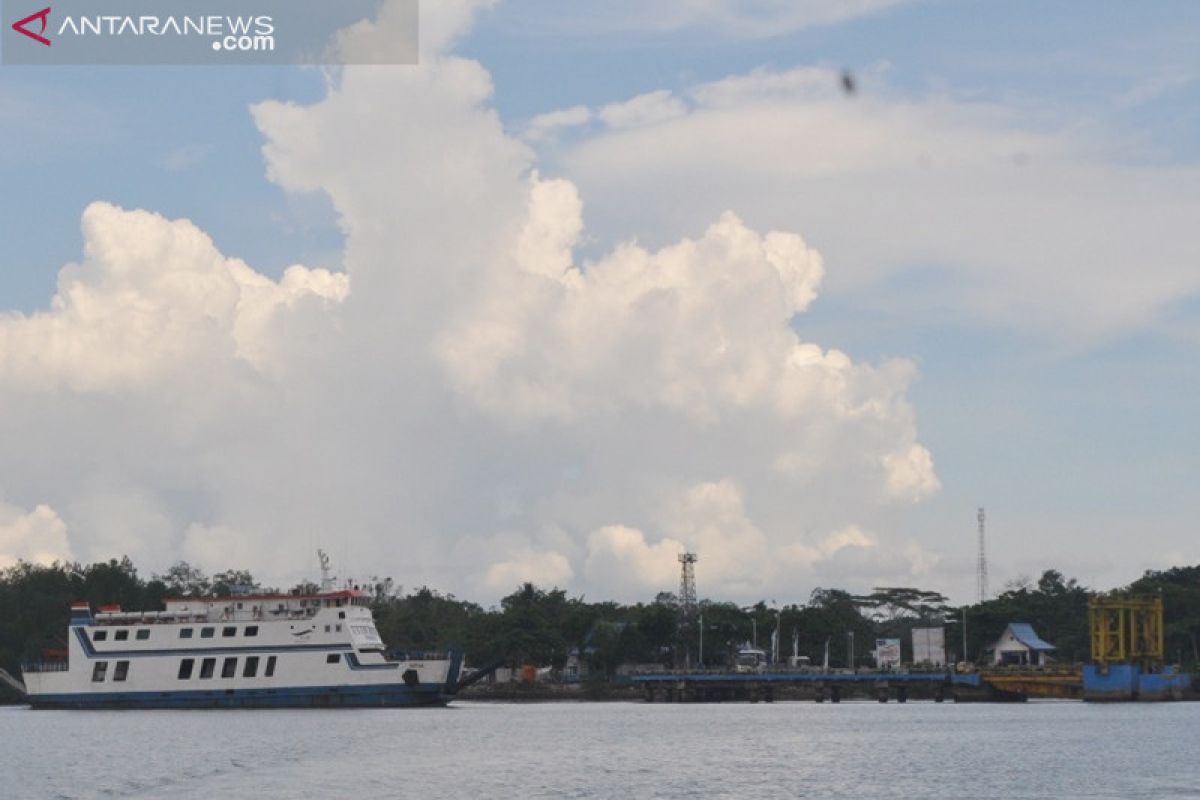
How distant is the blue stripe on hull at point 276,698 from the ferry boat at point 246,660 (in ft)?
0.22

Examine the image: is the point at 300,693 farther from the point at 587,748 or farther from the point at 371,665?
the point at 587,748

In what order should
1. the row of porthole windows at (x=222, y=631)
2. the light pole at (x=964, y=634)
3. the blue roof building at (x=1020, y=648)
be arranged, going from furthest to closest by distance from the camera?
the light pole at (x=964, y=634)
the blue roof building at (x=1020, y=648)
the row of porthole windows at (x=222, y=631)

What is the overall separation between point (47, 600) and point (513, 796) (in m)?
127

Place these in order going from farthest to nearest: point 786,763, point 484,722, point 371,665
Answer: point 371,665 < point 484,722 < point 786,763

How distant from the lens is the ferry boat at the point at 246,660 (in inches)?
4599

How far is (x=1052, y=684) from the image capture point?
132 meters

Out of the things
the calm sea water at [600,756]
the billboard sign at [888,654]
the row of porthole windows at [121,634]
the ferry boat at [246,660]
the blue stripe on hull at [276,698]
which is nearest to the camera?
the calm sea water at [600,756]

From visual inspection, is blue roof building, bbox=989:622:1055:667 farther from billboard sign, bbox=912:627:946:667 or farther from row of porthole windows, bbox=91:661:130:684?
row of porthole windows, bbox=91:661:130:684

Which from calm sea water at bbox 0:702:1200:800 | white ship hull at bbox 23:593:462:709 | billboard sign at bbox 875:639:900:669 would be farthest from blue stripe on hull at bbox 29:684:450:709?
billboard sign at bbox 875:639:900:669

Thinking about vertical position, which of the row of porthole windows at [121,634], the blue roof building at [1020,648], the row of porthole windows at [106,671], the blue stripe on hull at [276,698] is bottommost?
the blue stripe on hull at [276,698]

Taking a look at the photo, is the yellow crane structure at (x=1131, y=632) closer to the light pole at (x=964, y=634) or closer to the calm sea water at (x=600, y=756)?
the calm sea water at (x=600, y=756)

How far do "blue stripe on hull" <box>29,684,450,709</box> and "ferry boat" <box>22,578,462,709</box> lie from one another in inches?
2.6

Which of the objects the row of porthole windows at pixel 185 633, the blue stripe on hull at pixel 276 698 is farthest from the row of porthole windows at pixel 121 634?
the blue stripe on hull at pixel 276 698

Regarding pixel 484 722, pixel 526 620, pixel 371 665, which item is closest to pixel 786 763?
pixel 484 722
